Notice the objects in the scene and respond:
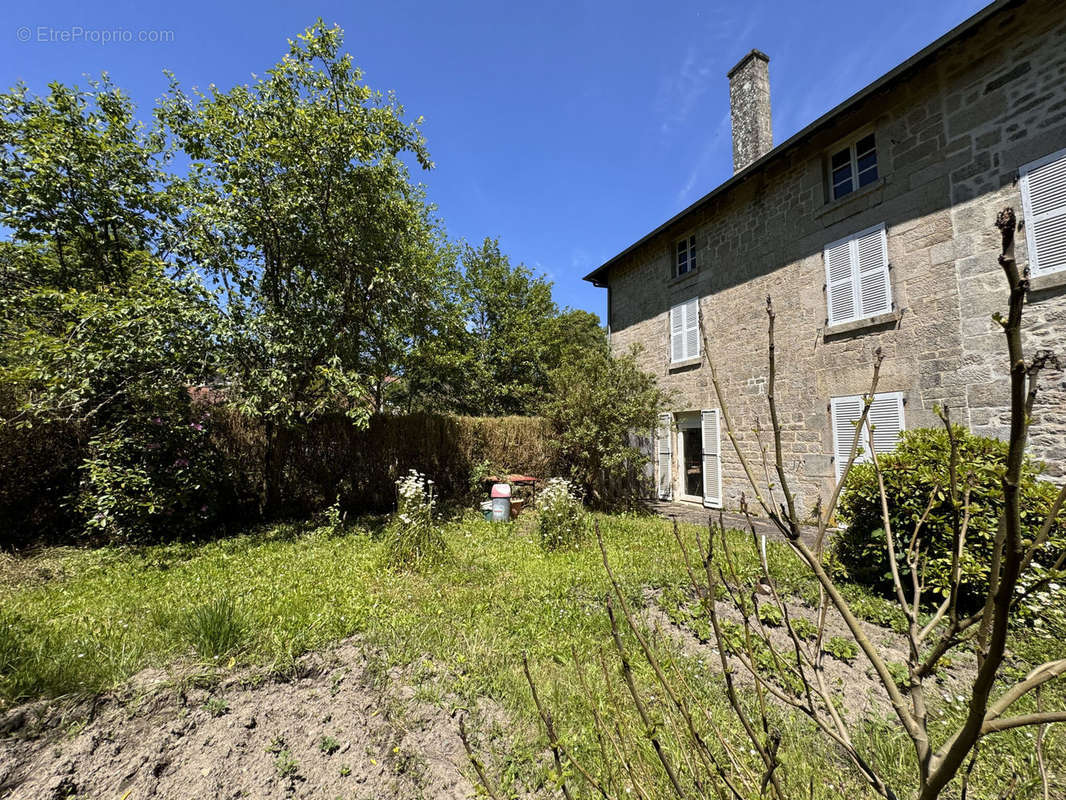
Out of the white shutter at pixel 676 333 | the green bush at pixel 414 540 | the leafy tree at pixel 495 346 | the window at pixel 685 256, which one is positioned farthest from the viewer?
the leafy tree at pixel 495 346

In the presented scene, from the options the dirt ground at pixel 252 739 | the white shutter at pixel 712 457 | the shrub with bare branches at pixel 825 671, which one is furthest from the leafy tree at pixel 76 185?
the white shutter at pixel 712 457

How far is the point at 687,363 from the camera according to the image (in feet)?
33.3

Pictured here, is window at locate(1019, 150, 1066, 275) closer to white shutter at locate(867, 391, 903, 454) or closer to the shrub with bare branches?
white shutter at locate(867, 391, 903, 454)

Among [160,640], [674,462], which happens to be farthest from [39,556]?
[674,462]

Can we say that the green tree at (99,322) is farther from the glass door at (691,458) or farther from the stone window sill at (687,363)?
the glass door at (691,458)

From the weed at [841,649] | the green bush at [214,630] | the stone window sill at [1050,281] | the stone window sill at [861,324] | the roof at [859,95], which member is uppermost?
the roof at [859,95]

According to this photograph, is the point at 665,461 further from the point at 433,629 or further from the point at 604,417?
the point at 433,629

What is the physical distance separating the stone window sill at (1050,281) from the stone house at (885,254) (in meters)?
0.02

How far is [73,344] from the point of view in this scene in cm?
551

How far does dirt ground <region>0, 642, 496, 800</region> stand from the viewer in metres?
2.11

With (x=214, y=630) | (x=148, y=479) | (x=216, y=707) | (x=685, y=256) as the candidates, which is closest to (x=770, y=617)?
(x=216, y=707)

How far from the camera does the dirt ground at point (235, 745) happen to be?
2.11 metres

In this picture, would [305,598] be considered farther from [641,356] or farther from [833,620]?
[641,356]

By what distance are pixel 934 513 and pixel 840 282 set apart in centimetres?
453
